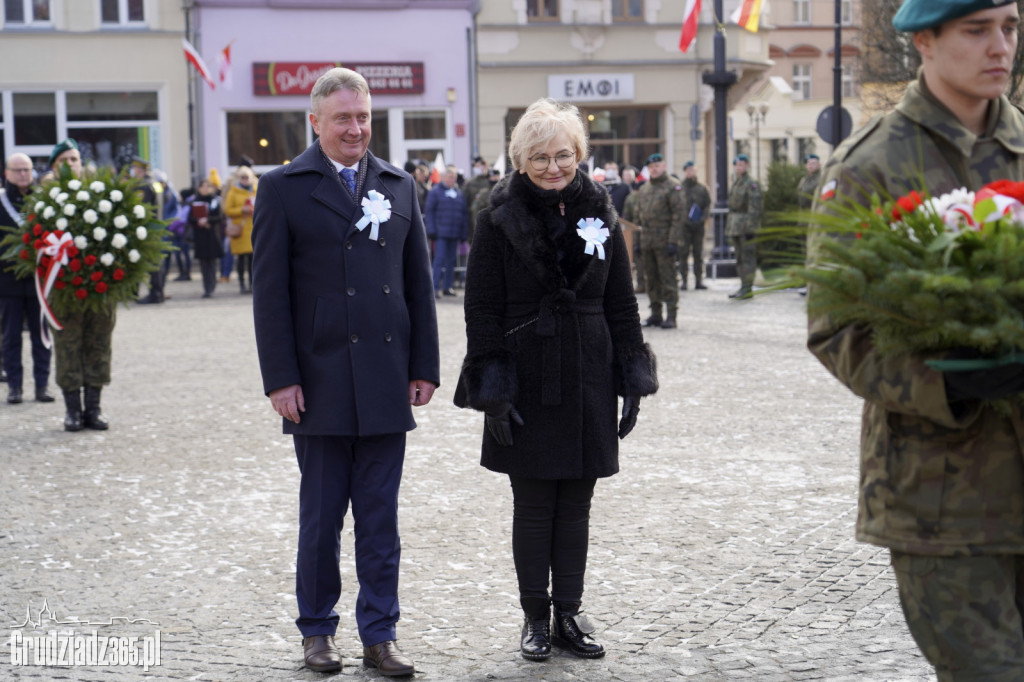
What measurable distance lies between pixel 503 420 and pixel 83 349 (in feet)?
20.2

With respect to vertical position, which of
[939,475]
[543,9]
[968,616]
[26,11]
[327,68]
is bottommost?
[968,616]

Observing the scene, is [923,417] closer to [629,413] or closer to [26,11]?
[629,413]

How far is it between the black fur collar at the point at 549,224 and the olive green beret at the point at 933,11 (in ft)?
6.09

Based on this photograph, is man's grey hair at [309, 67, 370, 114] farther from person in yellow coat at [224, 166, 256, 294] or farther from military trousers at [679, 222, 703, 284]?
person in yellow coat at [224, 166, 256, 294]

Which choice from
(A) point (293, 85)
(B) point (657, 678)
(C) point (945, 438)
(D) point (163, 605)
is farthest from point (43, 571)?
(A) point (293, 85)

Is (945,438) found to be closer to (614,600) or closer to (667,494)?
(614,600)

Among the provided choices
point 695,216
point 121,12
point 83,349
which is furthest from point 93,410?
point 121,12

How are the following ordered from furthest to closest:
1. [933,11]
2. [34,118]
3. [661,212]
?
[34,118] < [661,212] < [933,11]

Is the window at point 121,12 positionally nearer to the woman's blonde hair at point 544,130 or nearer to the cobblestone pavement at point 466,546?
the cobblestone pavement at point 466,546

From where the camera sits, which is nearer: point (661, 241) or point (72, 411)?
point (72, 411)

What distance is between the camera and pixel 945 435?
304cm

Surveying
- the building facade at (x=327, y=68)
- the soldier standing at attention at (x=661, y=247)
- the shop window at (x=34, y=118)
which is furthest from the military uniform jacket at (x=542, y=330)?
the shop window at (x=34, y=118)

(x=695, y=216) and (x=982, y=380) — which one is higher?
(x=695, y=216)

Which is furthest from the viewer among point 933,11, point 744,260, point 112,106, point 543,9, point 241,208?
point 543,9
